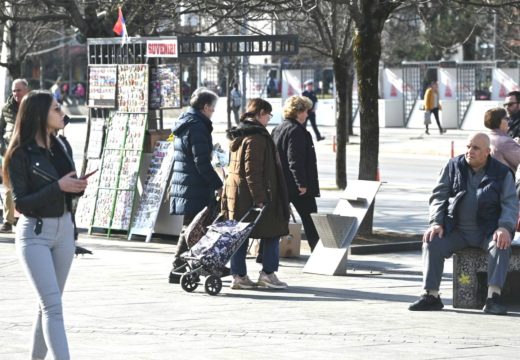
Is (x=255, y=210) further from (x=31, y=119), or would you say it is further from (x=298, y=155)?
(x=31, y=119)

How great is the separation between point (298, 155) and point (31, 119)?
5973 mm

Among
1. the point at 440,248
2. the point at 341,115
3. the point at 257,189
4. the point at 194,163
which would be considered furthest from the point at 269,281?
the point at 341,115

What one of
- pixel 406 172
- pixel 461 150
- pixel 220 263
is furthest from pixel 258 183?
pixel 461 150

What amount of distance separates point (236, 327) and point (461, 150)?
2289cm

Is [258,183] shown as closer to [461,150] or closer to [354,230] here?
[354,230]

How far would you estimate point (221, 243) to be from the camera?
10.8 meters

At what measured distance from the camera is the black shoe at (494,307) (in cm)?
982

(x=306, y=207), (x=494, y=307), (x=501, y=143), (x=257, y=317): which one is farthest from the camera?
(x=306, y=207)

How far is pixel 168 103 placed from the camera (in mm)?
14984

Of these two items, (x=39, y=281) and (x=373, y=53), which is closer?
(x=39, y=281)

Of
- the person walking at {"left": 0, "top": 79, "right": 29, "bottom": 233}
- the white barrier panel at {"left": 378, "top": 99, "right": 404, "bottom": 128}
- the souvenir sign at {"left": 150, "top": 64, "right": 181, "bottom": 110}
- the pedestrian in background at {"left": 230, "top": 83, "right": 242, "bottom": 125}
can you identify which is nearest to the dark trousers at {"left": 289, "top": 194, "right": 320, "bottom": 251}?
the souvenir sign at {"left": 150, "top": 64, "right": 181, "bottom": 110}

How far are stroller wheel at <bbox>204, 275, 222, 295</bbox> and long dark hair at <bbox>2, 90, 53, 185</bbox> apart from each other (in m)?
3.98

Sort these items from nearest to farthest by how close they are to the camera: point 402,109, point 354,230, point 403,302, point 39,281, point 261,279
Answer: point 39,281 → point 403,302 → point 261,279 → point 354,230 → point 402,109

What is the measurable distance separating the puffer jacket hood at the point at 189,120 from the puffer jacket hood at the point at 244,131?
0.42 meters
